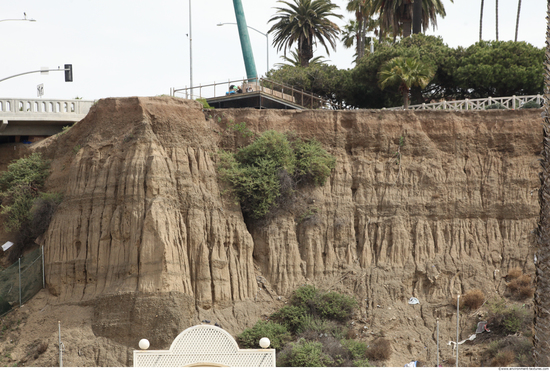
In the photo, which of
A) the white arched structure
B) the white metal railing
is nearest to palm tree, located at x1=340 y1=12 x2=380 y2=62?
the white metal railing

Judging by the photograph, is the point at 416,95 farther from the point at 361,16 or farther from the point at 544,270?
the point at 544,270

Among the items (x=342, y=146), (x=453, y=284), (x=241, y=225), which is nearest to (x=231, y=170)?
(x=241, y=225)

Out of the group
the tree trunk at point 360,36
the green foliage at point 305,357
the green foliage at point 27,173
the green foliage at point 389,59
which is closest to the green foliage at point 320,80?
the green foliage at point 389,59

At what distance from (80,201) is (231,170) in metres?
5.62

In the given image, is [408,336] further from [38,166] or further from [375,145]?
[38,166]

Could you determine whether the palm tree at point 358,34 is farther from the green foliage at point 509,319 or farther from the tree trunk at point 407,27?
the green foliage at point 509,319

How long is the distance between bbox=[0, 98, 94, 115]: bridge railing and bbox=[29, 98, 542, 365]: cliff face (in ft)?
9.44

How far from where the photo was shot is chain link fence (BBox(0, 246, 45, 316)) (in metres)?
27.1

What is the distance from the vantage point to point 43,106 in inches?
1328

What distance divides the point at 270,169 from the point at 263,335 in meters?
6.57

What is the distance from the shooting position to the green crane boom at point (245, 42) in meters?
41.4

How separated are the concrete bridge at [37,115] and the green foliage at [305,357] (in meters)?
15.1

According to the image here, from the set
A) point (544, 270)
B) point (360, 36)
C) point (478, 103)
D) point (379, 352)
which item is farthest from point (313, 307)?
point (360, 36)

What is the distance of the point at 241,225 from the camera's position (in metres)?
28.6
